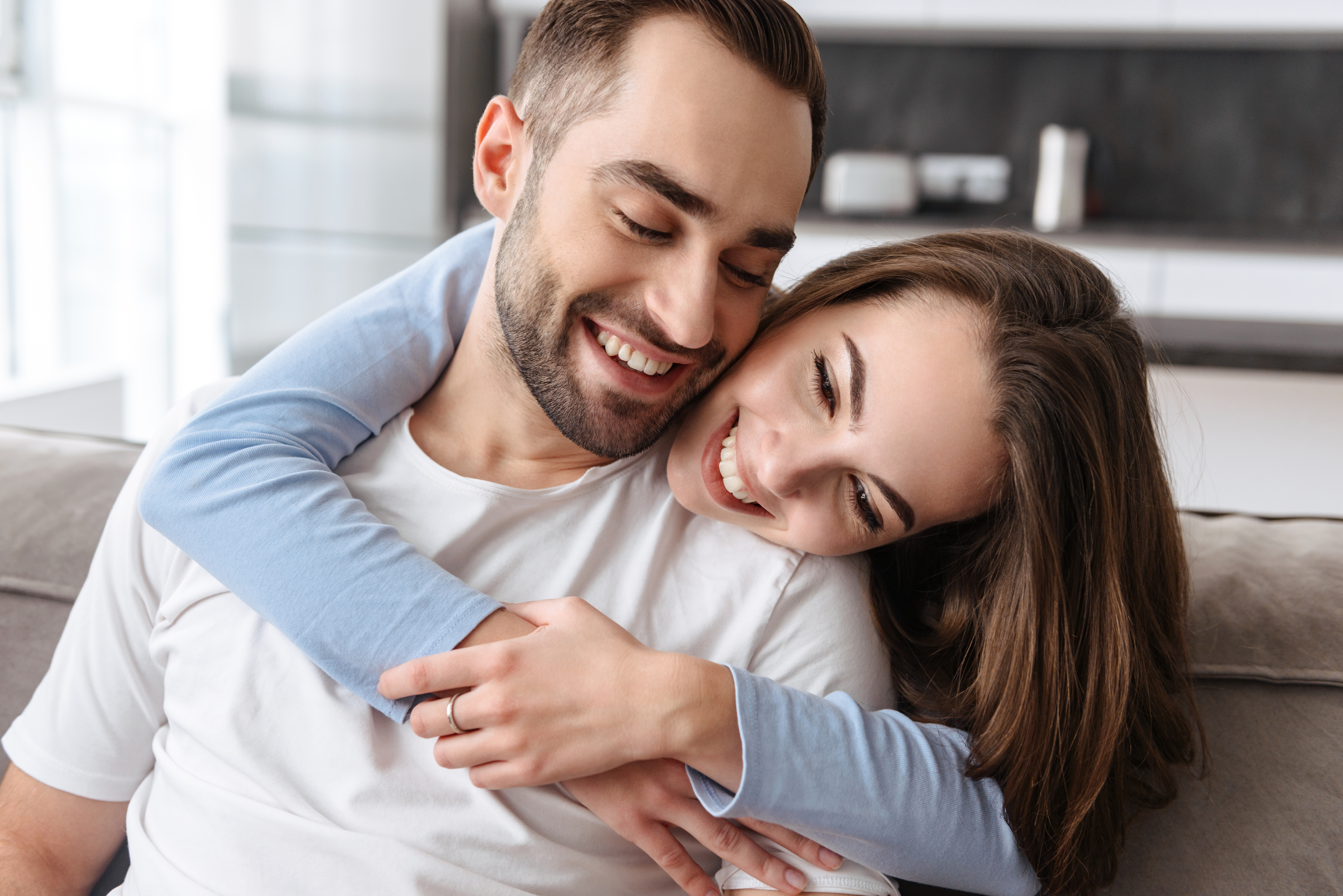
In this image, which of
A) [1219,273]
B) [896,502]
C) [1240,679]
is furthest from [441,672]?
[1219,273]

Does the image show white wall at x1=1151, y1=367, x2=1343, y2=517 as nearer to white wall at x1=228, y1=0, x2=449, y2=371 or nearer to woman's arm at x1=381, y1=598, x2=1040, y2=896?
woman's arm at x1=381, y1=598, x2=1040, y2=896

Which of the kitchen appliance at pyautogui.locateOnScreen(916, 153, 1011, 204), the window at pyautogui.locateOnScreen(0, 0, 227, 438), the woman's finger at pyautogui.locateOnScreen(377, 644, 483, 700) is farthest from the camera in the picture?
the kitchen appliance at pyautogui.locateOnScreen(916, 153, 1011, 204)

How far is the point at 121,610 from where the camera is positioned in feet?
3.65

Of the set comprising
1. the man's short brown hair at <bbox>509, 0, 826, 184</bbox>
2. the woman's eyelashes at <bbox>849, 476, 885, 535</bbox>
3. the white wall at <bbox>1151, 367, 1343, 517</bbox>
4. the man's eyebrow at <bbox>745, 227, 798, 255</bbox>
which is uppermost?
the man's short brown hair at <bbox>509, 0, 826, 184</bbox>

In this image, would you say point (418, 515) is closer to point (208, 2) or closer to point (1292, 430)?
point (1292, 430)

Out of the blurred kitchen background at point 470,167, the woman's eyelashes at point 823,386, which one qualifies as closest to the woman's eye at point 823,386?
the woman's eyelashes at point 823,386

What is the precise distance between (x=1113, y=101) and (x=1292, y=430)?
69.2 inches

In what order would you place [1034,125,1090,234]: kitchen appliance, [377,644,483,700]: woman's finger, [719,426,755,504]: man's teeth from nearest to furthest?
[377,644,483,700]: woman's finger, [719,426,755,504]: man's teeth, [1034,125,1090,234]: kitchen appliance

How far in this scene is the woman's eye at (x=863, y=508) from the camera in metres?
1.08

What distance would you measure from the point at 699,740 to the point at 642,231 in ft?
1.58

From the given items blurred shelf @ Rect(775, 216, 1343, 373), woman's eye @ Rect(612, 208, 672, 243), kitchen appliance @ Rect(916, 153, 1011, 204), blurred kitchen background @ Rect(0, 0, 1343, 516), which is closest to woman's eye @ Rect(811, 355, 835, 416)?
woman's eye @ Rect(612, 208, 672, 243)

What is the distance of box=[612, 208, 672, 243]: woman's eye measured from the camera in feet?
3.32

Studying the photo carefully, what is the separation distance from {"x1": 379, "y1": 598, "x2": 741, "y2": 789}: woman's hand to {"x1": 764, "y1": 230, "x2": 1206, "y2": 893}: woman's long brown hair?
0.27 m

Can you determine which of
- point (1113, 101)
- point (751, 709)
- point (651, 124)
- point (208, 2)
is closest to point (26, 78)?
point (208, 2)
